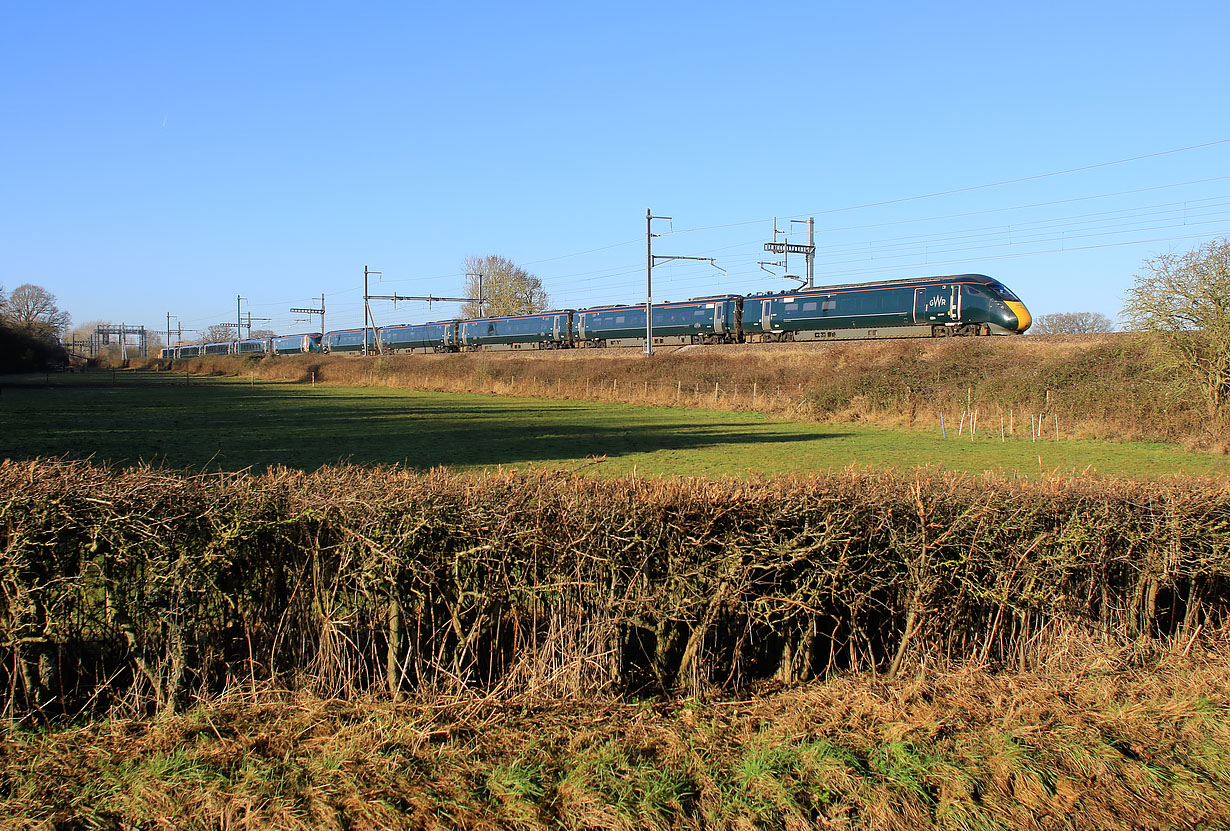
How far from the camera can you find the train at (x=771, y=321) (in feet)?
128

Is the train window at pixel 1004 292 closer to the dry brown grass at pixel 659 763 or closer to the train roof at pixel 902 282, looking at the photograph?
the train roof at pixel 902 282

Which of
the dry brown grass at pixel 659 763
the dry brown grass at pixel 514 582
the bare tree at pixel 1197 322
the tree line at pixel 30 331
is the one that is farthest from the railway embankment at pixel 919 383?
the tree line at pixel 30 331

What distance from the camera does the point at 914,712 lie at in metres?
5.09

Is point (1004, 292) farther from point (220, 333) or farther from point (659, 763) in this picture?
point (220, 333)

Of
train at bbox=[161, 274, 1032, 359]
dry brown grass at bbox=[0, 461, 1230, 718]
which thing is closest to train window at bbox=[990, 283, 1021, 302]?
train at bbox=[161, 274, 1032, 359]

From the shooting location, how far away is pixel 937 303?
130 feet

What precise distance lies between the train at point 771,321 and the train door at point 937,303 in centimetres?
5

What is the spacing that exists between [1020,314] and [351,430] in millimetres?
29018

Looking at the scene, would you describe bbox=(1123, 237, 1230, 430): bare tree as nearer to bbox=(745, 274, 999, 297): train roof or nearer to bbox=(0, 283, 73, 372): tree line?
bbox=(745, 274, 999, 297): train roof

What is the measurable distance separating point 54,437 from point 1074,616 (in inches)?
1110

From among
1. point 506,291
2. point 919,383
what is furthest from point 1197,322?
point 506,291

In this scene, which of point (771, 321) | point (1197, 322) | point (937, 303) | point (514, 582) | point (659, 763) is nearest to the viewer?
point (659, 763)

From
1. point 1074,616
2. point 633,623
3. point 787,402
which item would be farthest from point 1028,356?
point 633,623

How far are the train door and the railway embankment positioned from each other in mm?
1406
